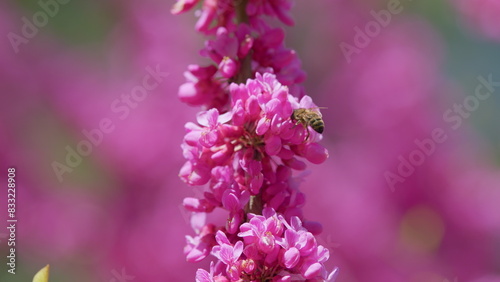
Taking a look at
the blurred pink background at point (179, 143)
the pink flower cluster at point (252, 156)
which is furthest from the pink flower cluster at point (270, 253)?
the blurred pink background at point (179, 143)

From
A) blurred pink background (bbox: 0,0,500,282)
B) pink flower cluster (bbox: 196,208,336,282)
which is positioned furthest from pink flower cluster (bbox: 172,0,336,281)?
blurred pink background (bbox: 0,0,500,282)

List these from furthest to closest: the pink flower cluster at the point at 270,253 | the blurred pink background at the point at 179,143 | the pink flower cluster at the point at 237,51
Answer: the blurred pink background at the point at 179,143
the pink flower cluster at the point at 237,51
the pink flower cluster at the point at 270,253

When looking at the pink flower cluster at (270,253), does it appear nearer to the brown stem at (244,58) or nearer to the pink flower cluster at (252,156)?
the pink flower cluster at (252,156)

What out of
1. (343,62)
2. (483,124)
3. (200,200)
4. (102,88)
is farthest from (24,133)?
(483,124)

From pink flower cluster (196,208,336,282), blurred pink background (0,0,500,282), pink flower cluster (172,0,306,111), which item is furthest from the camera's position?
blurred pink background (0,0,500,282)

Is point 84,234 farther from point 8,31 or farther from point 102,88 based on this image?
point 8,31

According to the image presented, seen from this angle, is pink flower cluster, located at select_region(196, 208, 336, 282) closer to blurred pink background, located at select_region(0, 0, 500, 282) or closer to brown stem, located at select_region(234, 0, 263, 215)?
brown stem, located at select_region(234, 0, 263, 215)

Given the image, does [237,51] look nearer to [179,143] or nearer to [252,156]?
[252,156]
